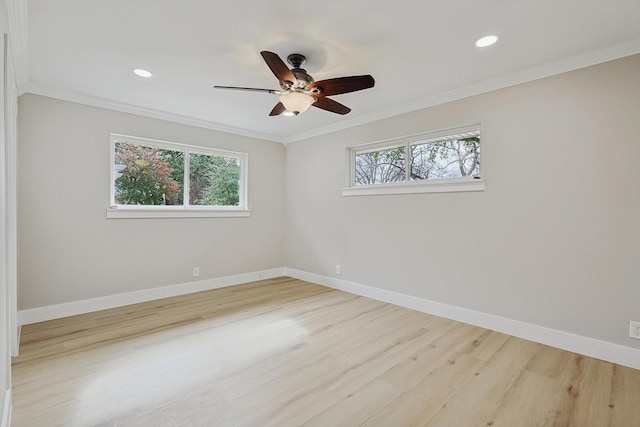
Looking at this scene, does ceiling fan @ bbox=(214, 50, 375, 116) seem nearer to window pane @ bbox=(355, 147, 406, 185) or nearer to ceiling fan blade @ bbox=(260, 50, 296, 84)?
ceiling fan blade @ bbox=(260, 50, 296, 84)

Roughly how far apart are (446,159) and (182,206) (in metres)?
3.47

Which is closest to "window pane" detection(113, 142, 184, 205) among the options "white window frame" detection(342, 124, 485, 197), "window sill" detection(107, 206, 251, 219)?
"window sill" detection(107, 206, 251, 219)

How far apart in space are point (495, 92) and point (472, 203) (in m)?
1.11

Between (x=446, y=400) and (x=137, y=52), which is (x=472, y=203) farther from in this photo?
(x=137, y=52)

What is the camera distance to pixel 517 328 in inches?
114

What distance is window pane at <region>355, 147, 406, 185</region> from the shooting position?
156 inches

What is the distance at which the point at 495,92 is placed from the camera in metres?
3.03

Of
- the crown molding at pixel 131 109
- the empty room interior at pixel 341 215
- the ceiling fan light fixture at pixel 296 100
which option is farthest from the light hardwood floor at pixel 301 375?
the crown molding at pixel 131 109

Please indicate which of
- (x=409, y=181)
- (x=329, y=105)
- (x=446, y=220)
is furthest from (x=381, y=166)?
(x=329, y=105)

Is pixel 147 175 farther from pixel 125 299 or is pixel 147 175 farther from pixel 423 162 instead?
pixel 423 162

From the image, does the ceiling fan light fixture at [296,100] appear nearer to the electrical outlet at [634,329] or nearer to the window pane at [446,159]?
the window pane at [446,159]

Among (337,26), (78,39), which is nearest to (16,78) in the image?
(78,39)

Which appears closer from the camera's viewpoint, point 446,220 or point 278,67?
point 278,67

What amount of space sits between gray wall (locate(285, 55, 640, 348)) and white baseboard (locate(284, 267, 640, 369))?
5cm
